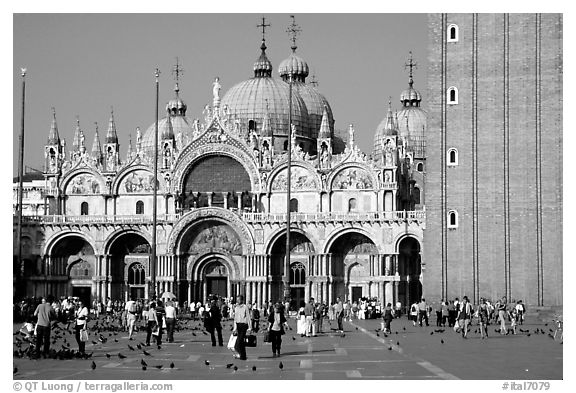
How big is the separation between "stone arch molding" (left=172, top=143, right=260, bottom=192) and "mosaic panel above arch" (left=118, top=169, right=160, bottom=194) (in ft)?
6.88

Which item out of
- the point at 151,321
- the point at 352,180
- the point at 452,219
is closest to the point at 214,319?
the point at 151,321

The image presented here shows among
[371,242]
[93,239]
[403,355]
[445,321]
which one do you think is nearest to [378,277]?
[371,242]

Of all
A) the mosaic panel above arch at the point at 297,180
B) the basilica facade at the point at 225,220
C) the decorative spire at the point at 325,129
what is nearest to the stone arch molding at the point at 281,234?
the basilica facade at the point at 225,220

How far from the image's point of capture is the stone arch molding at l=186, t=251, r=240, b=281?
88938 mm

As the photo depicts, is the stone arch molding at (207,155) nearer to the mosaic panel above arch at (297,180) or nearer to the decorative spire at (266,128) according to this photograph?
the mosaic panel above arch at (297,180)

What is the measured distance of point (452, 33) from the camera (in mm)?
67250

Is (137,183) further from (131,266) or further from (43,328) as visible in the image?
(43,328)

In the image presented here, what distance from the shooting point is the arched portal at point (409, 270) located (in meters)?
85.2

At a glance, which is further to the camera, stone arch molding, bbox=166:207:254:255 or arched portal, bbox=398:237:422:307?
stone arch molding, bbox=166:207:254:255

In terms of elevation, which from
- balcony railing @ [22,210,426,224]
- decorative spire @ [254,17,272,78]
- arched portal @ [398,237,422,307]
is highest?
decorative spire @ [254,17,272,78]

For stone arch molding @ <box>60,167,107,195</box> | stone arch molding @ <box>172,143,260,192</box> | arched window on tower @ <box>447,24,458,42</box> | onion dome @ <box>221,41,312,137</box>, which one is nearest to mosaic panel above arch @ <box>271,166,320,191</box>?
stone arch molding @ <box>172,143,260,192</box>

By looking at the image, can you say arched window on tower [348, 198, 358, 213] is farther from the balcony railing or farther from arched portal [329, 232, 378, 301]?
arched portal [329, 232, 378, 301]

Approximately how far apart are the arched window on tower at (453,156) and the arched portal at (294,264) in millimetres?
21197

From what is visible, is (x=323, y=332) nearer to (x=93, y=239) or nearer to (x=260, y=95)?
(x=93, y=239)
